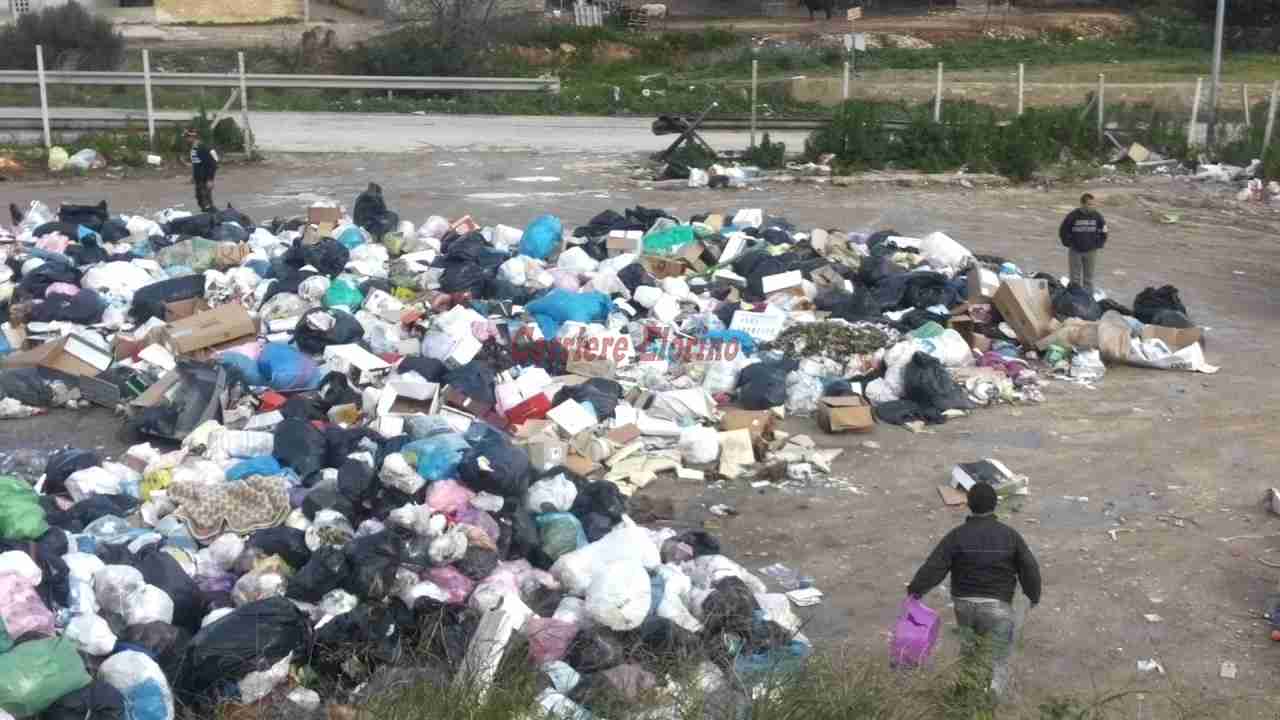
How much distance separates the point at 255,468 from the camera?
28.4 ft

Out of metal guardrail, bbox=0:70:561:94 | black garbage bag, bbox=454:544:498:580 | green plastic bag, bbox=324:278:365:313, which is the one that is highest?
metal guardrail, bbox=0:70:561:94

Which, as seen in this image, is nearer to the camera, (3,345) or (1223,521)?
(1223,521)

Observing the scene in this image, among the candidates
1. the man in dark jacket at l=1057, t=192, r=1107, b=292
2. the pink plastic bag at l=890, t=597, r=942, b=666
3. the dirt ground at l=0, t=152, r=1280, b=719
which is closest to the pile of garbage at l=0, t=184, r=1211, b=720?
the dirt ground at l=0, t=152, r=1280, b=719

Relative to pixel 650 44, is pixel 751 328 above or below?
below

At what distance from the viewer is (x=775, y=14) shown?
147 feet

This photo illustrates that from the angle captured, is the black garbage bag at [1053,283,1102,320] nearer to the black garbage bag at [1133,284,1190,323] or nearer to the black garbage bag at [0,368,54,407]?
the black garbage bag at [1133,284,1190,323]

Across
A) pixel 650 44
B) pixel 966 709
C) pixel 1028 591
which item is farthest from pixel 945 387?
pixel 650 44

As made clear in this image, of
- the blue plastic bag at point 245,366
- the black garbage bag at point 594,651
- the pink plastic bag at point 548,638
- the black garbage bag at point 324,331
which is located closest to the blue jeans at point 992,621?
the black garbage bag at point 594,651

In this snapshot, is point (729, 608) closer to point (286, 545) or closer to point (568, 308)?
point (286, 545)

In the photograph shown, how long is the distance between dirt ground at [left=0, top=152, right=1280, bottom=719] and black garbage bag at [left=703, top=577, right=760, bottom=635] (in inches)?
17.3

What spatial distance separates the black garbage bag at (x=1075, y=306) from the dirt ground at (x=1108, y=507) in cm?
77

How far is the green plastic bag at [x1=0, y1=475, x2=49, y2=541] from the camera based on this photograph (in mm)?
7133

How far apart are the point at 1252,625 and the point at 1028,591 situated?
5.95 feet

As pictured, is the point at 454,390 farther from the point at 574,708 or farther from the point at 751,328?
the point at 574,708
